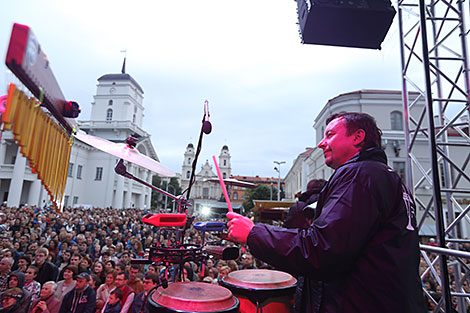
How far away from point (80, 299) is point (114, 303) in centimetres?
72

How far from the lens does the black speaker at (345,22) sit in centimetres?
455

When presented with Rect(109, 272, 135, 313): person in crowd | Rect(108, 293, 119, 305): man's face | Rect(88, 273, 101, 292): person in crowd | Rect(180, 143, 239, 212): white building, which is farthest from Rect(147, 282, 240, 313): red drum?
Rect(180, 143, 239, 212): white building

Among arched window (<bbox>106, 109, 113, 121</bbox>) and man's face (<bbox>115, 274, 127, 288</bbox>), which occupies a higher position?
arched window (<bbox>106, 109, 113, 121</bbox>)

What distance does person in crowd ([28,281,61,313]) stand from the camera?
15.7 ft

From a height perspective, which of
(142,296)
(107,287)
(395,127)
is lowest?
(107,287)

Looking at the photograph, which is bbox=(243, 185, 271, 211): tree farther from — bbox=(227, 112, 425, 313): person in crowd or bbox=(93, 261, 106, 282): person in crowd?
bbox=(227, 112, 425, 313): person in crowd

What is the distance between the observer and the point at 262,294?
2424 millimetres

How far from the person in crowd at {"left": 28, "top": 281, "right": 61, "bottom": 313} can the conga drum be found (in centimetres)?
405

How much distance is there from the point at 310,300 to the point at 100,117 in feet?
183

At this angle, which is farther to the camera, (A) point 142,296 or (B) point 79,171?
(B) point 79,171

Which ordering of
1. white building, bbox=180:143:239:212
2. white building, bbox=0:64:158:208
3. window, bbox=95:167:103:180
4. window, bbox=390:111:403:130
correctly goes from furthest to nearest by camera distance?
white building, bbox=180:143:239:212 → window, bbox=95:167:103:180 → white building, bbox=0:64:158:208 → window, bbox=390:111:403:130

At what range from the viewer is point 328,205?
146 centimetres

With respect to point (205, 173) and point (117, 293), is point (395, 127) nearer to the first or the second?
point (117, 293)

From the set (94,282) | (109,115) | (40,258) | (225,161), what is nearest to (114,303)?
(94,282)
